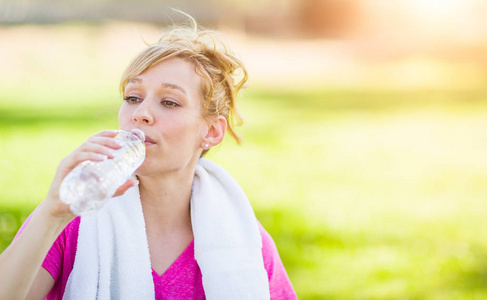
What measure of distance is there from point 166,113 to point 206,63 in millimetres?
417

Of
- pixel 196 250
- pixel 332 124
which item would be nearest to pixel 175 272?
pixel 196 250

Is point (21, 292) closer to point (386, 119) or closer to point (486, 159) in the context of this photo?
point (486, 159)

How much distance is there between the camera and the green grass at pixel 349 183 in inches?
224

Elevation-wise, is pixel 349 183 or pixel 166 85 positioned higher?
pixel 349 183

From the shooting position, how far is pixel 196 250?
10.2 ft

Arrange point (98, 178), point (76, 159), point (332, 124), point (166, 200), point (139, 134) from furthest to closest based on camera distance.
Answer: point (332, 124) → point (166, 200) → point (139, 134) → point (98, 178) → point (76, 159)

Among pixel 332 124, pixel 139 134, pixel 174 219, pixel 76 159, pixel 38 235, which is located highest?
pixel 332 124

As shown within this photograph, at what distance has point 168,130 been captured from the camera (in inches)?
115

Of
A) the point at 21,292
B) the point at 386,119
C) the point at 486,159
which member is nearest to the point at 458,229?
the point at 486,159

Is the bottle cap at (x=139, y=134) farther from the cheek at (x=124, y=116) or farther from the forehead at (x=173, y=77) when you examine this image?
the forehead at (x=173, y=77)

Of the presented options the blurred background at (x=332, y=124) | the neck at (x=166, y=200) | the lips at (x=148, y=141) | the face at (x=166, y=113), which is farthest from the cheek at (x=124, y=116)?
the blurred background at (x=332, y=124)

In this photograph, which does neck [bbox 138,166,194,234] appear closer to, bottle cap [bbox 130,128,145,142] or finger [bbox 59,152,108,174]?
bottle cap [bbox 130,128,145,142]

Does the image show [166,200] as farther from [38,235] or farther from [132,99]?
[38,235]

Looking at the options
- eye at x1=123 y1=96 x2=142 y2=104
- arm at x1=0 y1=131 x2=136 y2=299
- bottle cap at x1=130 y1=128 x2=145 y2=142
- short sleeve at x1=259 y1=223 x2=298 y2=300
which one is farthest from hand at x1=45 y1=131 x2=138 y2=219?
short sleeve at x1=259 y1=223 x2=298 y2=300
